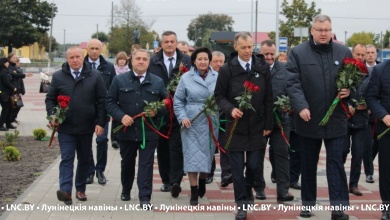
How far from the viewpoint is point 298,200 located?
8.69m

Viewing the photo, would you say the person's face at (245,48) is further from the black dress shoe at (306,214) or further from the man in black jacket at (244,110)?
the black dress shoe at (306,214)

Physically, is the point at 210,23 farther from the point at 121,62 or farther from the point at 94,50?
the point at 94,50

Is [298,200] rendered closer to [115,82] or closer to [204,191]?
[204,191]

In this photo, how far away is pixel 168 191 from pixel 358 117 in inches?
112

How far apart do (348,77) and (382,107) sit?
22.5 inches

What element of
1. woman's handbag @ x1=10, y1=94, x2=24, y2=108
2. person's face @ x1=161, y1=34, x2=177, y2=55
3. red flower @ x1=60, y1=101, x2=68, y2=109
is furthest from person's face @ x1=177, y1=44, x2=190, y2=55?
woman's handbag @ x1=10, y1=94, x2=24, y2=108

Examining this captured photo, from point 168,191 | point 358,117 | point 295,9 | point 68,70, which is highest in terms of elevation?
point 295,9

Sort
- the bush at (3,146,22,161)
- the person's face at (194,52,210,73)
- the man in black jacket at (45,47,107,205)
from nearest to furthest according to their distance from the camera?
the man in black jacket at (45,47,107,205)
the person's face at (194,52,210,73)
the bush at (3,146,22,161)

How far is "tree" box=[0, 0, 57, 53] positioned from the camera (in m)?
61.2

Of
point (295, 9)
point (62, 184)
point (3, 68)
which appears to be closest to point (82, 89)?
point (62, 184)

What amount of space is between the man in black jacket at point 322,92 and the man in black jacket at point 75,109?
2.51 meters

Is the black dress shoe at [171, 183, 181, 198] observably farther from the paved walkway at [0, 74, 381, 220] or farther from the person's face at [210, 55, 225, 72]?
the person's face at [210, 55, 225, 72]

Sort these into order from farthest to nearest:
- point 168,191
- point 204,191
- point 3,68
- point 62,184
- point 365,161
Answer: point 3,68 → point 365,161 → point 168,191 → point 204,191 → point 62,184

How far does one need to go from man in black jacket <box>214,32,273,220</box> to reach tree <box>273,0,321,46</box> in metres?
35.2
